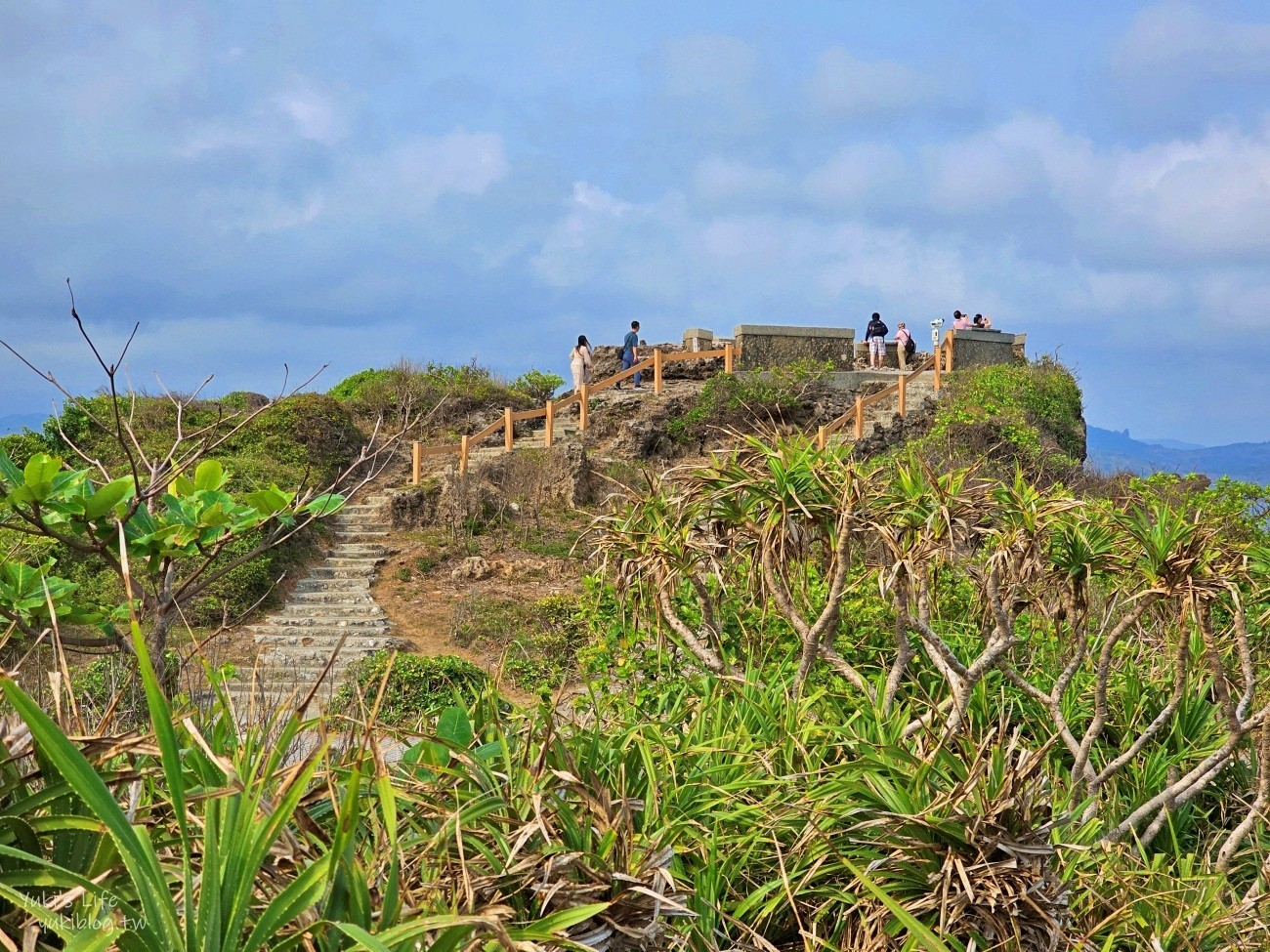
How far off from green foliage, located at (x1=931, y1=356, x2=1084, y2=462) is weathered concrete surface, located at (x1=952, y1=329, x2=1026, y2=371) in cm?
150

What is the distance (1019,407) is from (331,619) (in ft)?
52.2

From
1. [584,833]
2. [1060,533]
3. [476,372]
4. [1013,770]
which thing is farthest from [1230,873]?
[476,372]

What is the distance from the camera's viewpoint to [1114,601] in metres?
6.33

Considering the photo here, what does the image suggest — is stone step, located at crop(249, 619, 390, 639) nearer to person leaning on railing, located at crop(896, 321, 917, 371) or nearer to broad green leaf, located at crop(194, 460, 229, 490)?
broad green leaf, located at crop(194, 460, 229, 490)

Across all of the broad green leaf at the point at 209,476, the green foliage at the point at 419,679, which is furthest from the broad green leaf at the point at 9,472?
the green foliage at the point at 419,679

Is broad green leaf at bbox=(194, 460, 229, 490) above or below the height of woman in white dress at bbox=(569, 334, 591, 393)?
below

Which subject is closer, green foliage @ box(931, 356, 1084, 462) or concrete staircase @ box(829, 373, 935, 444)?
green foliage @ box(931, 356, 1084, 462)

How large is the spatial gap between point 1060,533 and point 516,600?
1160cm

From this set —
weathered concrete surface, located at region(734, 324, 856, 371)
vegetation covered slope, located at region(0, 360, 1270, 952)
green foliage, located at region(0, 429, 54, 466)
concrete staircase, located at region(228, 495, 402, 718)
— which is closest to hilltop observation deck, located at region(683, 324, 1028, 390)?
weathered concrete surface, located at region(734, 324, 856, 371)

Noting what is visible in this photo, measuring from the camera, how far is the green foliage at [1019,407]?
77.8ft

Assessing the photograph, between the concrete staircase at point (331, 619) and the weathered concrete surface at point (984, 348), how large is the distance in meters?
16.3

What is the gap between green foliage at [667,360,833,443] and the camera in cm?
2403

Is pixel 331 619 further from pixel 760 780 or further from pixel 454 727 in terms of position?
pixel 454 727

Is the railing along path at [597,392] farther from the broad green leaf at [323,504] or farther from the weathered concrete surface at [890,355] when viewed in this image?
the broad green leaf at [323,504]
